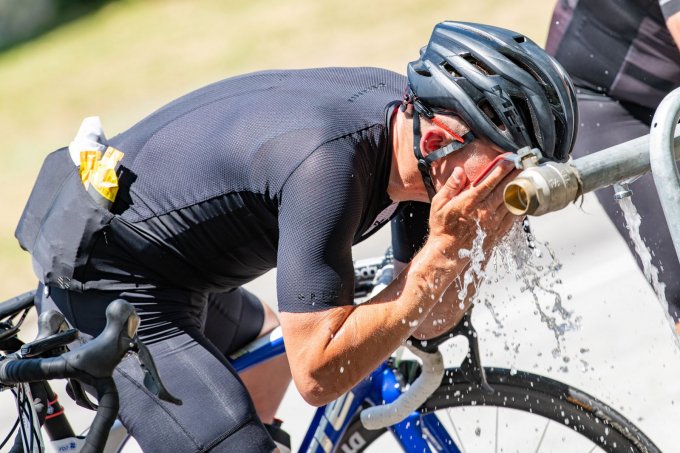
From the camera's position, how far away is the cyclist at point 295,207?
241cm

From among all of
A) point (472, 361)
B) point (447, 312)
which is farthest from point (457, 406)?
point (447, 312)

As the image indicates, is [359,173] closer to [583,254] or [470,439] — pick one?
[470,439]

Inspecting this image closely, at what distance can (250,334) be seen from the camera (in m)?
3.29

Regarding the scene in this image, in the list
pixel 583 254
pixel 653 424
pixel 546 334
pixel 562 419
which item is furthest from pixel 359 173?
pixel 583 254

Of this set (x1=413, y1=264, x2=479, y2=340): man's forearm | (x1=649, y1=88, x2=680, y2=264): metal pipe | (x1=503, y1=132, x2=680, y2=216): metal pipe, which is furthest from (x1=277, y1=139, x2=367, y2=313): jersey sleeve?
(x1=649, y1=88, x2=680, y2=264): metal pipe

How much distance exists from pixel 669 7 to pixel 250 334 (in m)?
1.65

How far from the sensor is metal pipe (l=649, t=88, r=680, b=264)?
1.62m

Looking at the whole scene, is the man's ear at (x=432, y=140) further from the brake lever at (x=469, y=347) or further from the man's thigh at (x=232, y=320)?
the man's thigh at (x=232, y=320)

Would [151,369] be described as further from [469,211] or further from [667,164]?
[667,164]

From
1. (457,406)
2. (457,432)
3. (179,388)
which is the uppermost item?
(179,388)

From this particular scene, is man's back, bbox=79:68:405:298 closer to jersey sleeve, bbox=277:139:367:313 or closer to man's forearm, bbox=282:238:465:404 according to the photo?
jersey sleeve, bbox=277:139:367:313

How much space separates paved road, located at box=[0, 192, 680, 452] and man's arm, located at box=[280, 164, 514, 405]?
4.52 feet

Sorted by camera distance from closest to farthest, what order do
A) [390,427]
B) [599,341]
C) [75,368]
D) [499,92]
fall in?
[75,368]
[499,92]
[390,427]
[599,341]

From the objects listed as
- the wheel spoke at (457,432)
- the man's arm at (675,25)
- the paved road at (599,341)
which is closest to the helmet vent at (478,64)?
the man's arm at (675,25)
